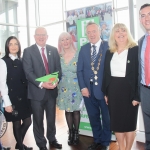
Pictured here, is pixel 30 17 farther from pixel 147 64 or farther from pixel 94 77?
pixel 147 64

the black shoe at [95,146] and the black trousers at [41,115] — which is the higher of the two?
the black trousers at [41,115]

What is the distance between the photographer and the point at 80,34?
3.46 m

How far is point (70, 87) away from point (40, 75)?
1.67ft

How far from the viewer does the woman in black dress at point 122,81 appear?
2.23 metres

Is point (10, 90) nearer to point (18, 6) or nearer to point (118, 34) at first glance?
point (118, 34)

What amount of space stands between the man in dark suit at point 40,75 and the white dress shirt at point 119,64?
82cm

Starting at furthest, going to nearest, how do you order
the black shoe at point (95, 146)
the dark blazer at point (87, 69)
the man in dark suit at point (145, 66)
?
the black shoe at point (95, 146)
the dark blazer at point (87, 69)
the man in dark suit at point (145, 66)

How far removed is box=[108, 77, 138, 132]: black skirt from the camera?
2.26m

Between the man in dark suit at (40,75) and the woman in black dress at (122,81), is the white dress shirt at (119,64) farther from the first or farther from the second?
the man in dark suit at (40,75)

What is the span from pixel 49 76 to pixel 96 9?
1460 mm

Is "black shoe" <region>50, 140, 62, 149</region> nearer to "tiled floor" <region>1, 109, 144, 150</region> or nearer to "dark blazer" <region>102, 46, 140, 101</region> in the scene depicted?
"tiled floor" <region>1, 109, 144, 150</region>

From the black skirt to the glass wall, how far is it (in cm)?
491

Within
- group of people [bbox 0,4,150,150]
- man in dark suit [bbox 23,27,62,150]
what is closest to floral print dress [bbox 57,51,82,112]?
group of people [bbox 0,4,150,150]

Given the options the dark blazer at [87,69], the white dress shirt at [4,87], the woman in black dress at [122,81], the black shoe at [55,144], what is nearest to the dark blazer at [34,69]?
the white dress shirt at [4,87]
